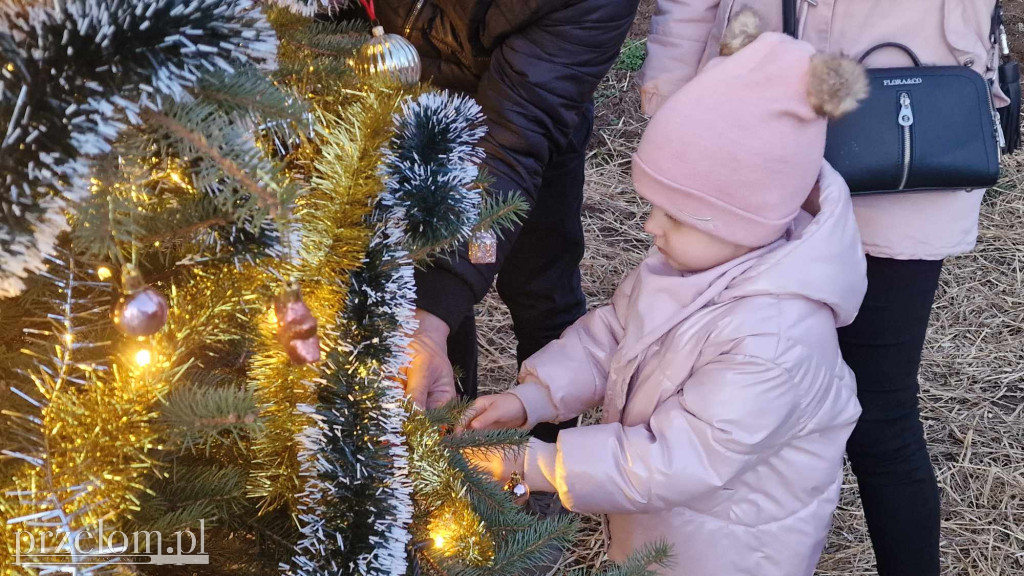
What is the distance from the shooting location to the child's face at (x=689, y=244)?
138 centimetres

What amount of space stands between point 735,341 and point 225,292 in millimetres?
812

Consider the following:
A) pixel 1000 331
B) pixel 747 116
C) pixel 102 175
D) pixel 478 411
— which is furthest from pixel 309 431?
pixel 1000 331

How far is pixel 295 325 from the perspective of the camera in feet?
2.11

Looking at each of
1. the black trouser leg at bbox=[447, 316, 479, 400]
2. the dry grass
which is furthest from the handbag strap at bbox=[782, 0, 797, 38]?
the dry grass

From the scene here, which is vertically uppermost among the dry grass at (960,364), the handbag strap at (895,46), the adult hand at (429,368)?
the handbag strap at (895,46)

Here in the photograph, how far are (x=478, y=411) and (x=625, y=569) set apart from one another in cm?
50

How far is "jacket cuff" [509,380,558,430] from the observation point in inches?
60.0

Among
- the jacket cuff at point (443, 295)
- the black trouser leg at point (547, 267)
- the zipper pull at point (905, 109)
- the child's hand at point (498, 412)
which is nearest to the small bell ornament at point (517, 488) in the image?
the child's hand at point (498, 412)

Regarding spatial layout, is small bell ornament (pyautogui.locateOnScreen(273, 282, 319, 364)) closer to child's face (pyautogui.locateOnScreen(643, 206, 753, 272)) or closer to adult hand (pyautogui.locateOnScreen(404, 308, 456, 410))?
adult hand (pyautogui.locateOnScreen(404, 308, 456, 410))

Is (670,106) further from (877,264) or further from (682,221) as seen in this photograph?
(877,264)

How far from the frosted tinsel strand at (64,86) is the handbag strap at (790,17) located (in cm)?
116

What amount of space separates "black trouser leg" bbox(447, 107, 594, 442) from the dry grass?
0.52m

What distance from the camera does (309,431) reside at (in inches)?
30.7

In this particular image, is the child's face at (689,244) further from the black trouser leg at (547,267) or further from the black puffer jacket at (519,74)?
the black trouser leg at (547,267)
